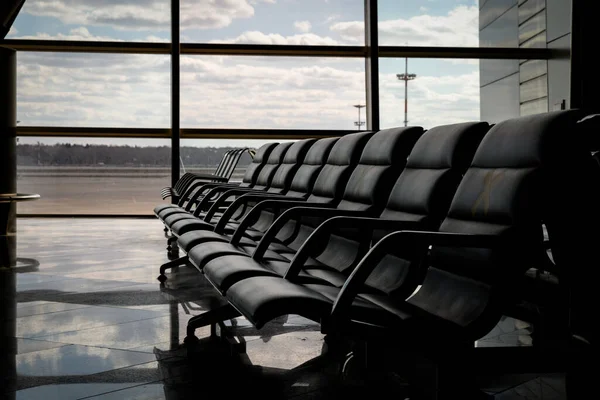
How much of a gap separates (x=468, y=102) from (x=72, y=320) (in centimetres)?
667

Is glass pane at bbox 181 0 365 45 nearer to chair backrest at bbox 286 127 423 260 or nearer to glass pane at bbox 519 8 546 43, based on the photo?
glass pane at bbox 519 8 546 43

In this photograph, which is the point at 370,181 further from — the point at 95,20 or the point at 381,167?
the point at 95,20

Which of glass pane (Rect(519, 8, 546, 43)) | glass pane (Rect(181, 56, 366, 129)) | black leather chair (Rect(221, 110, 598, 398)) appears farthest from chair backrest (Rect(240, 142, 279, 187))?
glass pane (Rect(519, 8, 546, 43))

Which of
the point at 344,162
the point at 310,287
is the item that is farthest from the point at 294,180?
the point at 310,287

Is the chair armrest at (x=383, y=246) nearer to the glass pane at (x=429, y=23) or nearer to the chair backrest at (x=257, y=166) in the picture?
the chair backrest at (x=257, y=166)

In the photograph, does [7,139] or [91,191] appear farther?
[91,191]

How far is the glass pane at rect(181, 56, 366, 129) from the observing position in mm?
8188

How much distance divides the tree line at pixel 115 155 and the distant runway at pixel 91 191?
203 mm

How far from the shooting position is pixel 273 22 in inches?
337

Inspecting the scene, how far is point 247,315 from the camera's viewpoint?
1446 millimetres

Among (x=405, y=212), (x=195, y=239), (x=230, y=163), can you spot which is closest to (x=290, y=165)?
(x=195, y=239)

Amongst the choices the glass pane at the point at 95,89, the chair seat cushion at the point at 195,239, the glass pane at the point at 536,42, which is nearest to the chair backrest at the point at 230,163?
the glass pane at the point at 95,89

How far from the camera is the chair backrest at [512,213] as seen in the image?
1481mm

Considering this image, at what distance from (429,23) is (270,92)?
2257 millimetres
